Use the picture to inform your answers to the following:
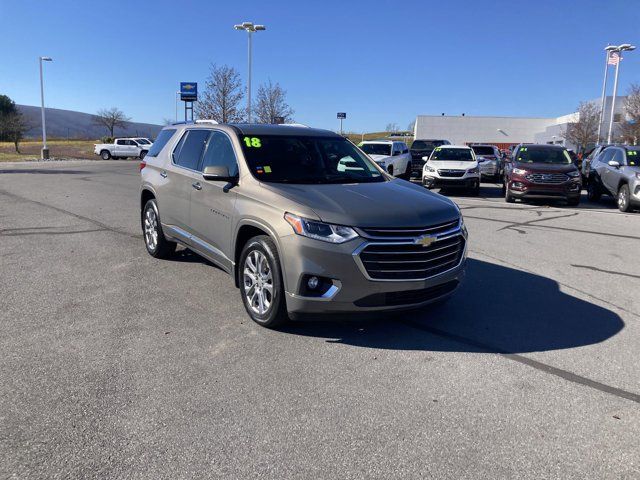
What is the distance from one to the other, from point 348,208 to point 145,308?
2.40 meters

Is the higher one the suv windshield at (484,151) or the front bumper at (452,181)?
the suv windshield at (484,151)

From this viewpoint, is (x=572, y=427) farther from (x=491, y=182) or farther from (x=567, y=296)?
(x=491, y=182)

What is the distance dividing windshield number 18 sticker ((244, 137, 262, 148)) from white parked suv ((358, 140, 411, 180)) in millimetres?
13480

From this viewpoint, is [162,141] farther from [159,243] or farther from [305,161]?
[305,161]

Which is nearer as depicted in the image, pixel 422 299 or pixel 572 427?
pixel 572 427

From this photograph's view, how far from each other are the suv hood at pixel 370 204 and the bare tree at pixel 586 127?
57.6 m

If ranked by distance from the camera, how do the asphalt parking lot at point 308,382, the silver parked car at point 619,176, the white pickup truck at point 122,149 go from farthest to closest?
the white pickup truck at point 122,149 → the silver parked car at point 619,176 → the asphalt parking lot at point 308,382

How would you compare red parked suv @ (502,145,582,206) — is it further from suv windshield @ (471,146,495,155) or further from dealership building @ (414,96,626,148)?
dealership building @ (414,96,626,148)

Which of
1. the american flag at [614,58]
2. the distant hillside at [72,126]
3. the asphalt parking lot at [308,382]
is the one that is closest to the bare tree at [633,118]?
the american flag at [614,58]

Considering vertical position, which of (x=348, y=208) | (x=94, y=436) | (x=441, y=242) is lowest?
(x=94, y=436)

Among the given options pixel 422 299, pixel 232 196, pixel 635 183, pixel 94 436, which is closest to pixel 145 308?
pixel 232 196

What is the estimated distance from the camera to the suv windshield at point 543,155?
15.5 metres

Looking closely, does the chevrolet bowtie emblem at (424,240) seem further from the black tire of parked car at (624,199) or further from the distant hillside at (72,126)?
the distant hillside at (72,126)

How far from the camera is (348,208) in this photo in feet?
14.0
